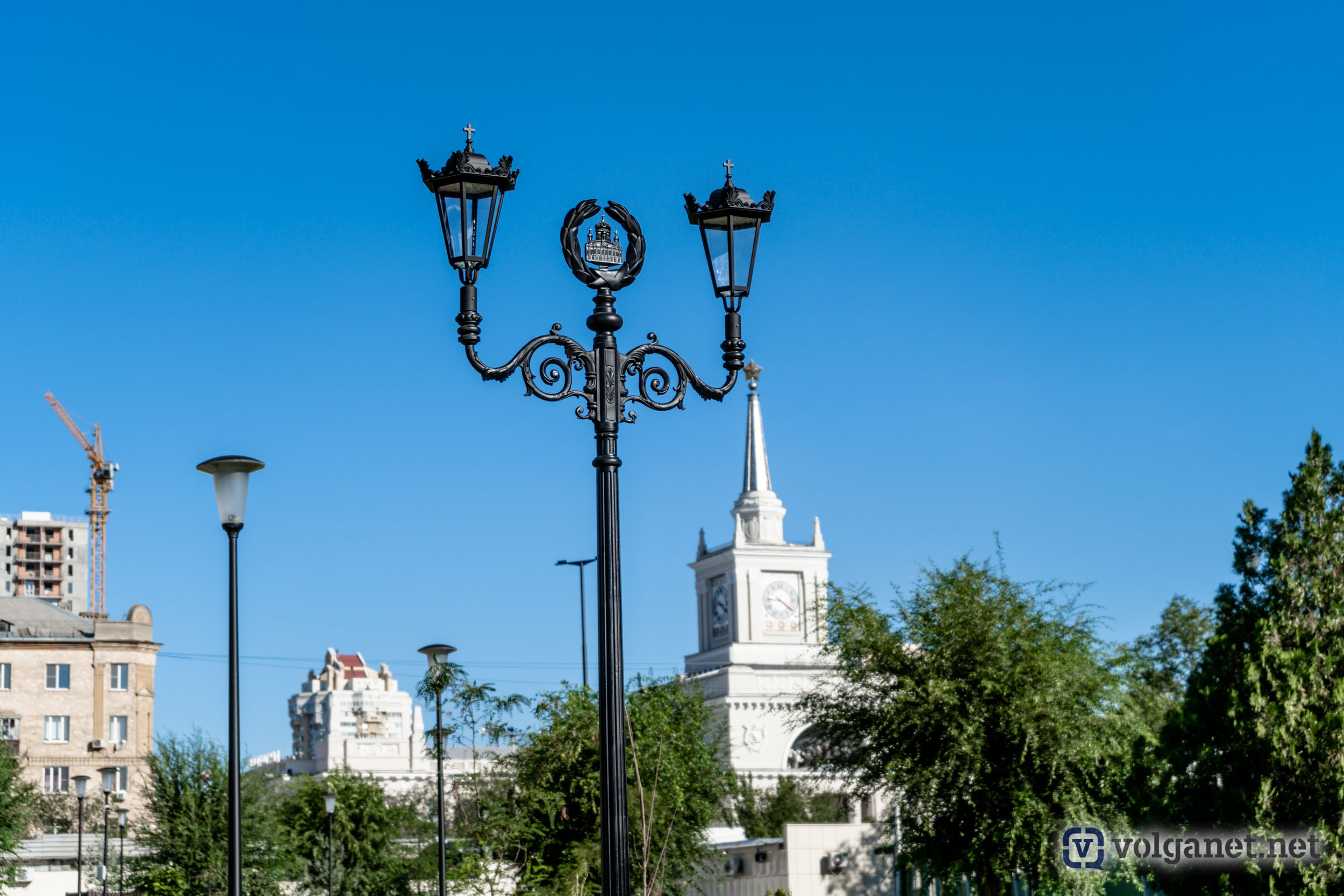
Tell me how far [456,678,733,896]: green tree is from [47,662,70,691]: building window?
145 ft

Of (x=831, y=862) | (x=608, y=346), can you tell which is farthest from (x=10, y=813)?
(x=608, y=346)

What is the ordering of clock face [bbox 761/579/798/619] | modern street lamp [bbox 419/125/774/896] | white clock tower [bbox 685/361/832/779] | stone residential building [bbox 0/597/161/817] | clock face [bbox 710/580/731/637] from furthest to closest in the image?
clock face [bbox 710/580/731/637] < clock face [bbox 761/579/798/619] < white clock tower [bbox 685/361/832/779] < stone residential building [bbox 0/597/161/817] < modern street lamp [bbox 419/125/774/896]

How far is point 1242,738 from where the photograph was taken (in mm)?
24297

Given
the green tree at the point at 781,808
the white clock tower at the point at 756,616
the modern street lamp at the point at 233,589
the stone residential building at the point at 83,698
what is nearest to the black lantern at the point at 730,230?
the modern street lamp at the point at 233,589

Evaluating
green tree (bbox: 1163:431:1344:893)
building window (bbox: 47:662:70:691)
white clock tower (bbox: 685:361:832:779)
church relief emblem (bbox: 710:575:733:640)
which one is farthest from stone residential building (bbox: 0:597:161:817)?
green tree (bbox: 1163:431:1344:893)

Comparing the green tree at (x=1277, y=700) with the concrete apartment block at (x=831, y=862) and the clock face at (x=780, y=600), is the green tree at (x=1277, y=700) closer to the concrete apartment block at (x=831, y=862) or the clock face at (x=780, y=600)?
the concrete apartment block at (x=831, y=862)

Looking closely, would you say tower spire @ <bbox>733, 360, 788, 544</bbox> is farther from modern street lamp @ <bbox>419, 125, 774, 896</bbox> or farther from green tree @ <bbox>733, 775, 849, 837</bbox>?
modern street lamp @ <bbox>419, 125, 774, 896</bbox>

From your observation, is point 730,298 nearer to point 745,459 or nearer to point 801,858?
point 801,858

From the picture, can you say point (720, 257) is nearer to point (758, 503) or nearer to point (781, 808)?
point (781, 808)

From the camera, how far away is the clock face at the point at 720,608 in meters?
120

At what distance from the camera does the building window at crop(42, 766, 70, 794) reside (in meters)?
75.2

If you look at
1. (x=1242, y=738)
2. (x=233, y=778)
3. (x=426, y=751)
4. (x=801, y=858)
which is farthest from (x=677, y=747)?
(x=233, y=778)

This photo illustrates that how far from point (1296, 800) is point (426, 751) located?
1394 centimetres

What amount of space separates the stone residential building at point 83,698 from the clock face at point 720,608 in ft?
162
